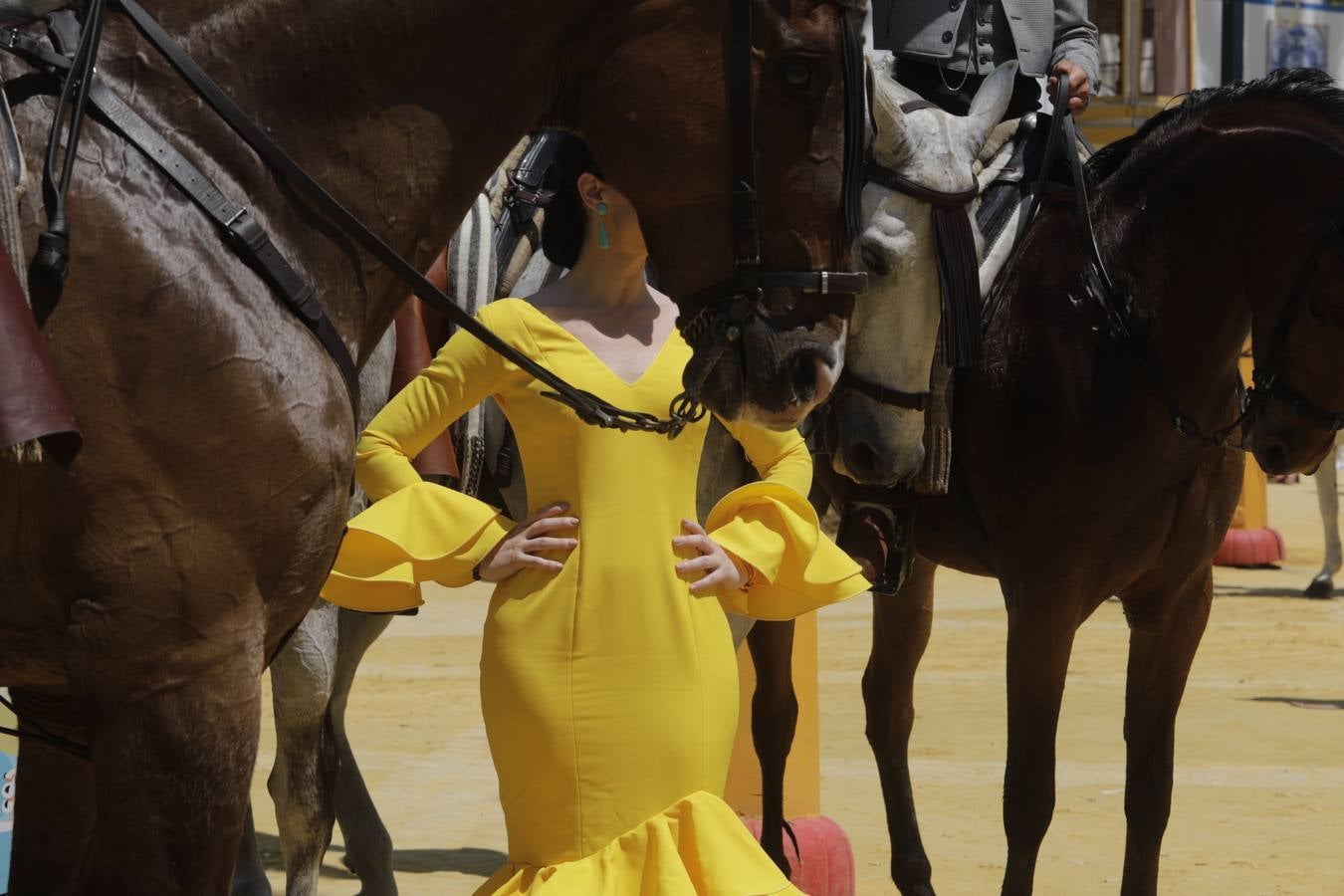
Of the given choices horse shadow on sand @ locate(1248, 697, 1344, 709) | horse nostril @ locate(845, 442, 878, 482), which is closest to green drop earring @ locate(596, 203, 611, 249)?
horse nostril @ locate(845, 442, 878, 482)

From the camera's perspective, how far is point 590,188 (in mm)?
3449

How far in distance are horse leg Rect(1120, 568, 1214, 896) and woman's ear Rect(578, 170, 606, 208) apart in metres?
2.38

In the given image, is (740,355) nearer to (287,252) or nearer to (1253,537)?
(287,252)

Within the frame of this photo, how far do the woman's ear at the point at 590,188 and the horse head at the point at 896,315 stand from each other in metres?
0.91

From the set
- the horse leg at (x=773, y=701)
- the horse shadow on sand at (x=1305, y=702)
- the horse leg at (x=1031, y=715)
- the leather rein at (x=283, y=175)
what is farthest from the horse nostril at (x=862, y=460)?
the horse shadow on sand at (x=1305, y=702)

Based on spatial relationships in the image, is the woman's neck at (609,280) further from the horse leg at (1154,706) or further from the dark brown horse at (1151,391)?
the horse leg at (1154,706)

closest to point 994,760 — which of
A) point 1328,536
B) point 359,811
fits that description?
point 359,811

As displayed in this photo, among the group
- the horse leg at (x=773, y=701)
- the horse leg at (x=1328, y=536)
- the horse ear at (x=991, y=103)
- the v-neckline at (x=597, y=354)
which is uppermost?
the horse ear at (x=991, y=103)

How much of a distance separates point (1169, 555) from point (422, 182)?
10.0 ft

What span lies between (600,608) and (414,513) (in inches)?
16.5

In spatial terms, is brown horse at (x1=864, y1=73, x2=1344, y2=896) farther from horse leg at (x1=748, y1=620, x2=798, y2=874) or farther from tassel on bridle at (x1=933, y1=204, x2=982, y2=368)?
horse leg at (x1=748, y1=620, x2=798, y2=874)

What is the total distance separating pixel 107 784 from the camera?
227cm

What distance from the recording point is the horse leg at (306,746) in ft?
15.3

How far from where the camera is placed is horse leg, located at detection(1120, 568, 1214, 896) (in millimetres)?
5113
